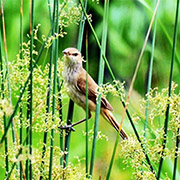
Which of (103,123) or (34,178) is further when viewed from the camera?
(103,123)

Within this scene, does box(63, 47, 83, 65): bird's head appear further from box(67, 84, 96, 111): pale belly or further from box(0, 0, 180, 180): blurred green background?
box(0, 0, 180, 180): blurred green background

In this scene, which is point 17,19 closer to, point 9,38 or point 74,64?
point 9,38

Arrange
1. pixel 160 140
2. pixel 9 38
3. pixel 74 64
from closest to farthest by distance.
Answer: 1. pixel 160 140
2. pixel 74 64
3. pixel 9 38

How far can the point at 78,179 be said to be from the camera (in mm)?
821

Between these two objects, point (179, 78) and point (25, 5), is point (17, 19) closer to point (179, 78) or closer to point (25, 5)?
point (25, 5)

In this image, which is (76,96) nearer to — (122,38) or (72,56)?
(72,56)

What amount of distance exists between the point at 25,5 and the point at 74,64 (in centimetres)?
54

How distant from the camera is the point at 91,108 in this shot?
1.43m

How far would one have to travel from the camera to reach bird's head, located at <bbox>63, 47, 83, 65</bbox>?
125 centimetres

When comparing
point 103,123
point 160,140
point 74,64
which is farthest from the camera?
point 103,123

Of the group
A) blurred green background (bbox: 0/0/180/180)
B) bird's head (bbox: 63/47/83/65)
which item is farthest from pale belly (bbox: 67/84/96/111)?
blurred green background (bbox: 0/0/180/180)

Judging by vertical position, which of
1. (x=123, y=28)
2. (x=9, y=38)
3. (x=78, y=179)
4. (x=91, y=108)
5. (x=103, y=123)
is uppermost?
(x=123, y=28)

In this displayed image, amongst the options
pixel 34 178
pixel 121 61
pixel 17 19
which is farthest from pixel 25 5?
pixel 34 178

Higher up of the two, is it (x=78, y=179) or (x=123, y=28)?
(x=123, y=28)
